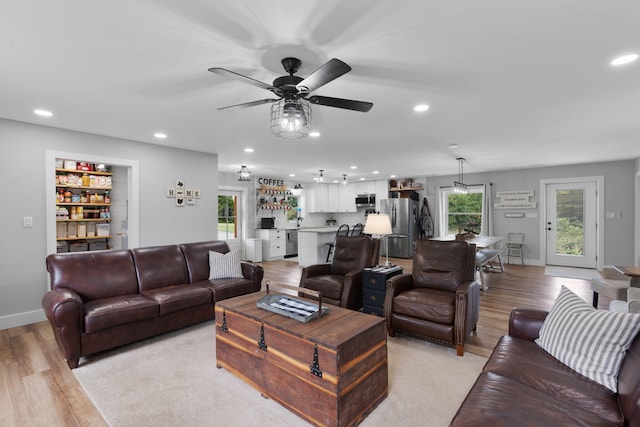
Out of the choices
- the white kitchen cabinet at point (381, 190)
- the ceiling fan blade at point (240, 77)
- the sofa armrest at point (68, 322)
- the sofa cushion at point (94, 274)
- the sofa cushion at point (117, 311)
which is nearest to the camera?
the ceiling fan blade at point (240, 77)

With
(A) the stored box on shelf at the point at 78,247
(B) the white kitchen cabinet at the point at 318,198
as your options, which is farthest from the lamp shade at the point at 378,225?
(B) the white kitchen cabinet at the point at 318,198

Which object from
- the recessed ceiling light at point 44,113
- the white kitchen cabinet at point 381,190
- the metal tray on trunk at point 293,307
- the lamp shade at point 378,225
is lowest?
the metal tray on trunk at point 293,307

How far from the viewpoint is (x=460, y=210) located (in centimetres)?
874

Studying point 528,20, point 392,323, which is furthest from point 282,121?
point 392,323

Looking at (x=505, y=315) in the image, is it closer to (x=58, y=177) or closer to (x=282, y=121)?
(x=282, y=121)

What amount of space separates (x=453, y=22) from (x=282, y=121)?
122 centimetres

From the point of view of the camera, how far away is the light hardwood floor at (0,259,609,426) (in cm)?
204

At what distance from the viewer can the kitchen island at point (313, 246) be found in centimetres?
712

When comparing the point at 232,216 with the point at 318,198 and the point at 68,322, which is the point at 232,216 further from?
the point at 68,322

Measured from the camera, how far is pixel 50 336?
11.0ft

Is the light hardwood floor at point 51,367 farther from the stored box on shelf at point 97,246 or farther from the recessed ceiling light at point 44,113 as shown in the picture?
the recessed ceiling light at point 44,113

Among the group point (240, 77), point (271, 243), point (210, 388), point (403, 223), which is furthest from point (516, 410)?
point (403, 223)

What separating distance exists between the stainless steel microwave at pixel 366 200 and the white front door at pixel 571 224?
4462 mm

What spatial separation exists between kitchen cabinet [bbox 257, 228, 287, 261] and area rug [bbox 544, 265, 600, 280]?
20.3 ft
